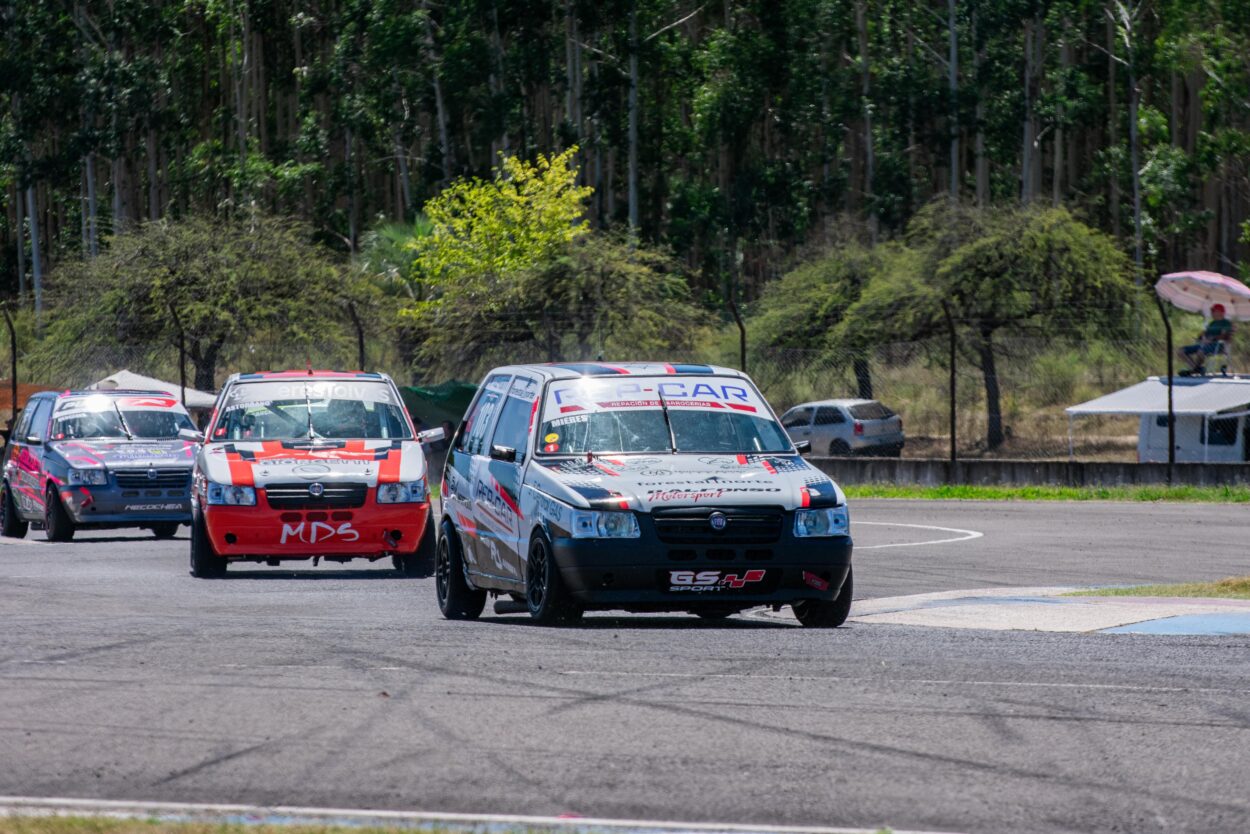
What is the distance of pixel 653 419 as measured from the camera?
485 inches

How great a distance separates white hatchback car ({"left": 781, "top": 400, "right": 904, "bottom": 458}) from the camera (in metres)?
37.6

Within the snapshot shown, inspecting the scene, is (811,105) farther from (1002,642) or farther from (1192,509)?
(1002,642)

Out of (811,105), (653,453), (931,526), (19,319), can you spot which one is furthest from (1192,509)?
(19,319)

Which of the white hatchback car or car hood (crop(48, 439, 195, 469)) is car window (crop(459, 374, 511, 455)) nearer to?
car hood (crop(48, 439, 195, 469))

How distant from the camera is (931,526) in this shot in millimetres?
22719

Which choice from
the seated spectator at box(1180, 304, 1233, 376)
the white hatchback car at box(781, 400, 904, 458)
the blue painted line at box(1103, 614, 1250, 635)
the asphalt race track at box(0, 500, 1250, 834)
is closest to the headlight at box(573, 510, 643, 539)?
the asphalt race track at box(0, 500, 1250, 834)

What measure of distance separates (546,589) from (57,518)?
37.5 ft

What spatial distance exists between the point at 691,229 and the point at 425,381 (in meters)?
24.8

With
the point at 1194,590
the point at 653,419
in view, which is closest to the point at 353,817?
the point at 653,419

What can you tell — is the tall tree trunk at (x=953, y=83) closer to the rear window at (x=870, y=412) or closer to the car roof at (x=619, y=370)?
the rear window at (x=870, y=412)

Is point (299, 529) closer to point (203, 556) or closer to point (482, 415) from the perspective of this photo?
point (203, 556)

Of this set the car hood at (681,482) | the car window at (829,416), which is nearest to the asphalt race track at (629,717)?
the car hood at (681,482)

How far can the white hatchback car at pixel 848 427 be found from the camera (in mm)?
37594

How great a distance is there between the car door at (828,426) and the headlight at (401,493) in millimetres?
23431
